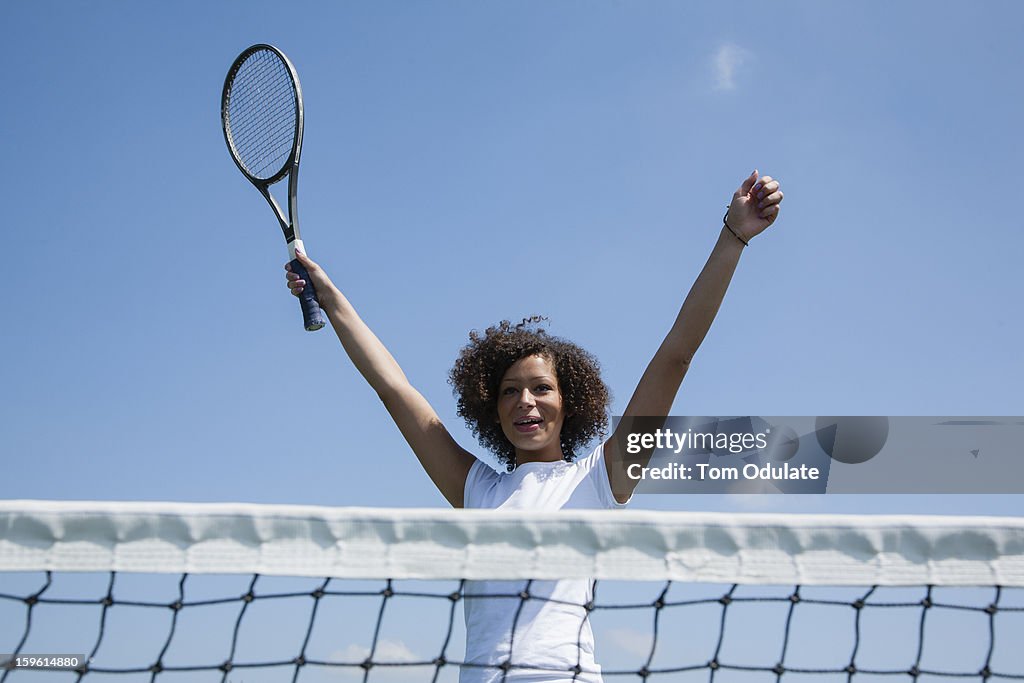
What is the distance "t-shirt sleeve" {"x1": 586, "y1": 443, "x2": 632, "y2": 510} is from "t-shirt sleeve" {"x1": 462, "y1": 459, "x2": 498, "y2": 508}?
38 centimetres

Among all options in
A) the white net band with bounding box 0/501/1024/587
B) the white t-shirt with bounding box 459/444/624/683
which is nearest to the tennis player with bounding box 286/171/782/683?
the white t-shirt with bounding box 459/444/624/683

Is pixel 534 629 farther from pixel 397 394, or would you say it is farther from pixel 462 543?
pixel 397 394

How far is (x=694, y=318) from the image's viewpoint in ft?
11.3

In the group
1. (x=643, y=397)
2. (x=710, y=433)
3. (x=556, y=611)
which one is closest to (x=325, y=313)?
(x=643, y=397)

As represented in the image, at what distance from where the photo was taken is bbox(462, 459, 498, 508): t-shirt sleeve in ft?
11.3

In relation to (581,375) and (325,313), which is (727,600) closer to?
(581,375)

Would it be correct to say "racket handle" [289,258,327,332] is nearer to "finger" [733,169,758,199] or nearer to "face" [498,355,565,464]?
"face" [498,355,565,464]

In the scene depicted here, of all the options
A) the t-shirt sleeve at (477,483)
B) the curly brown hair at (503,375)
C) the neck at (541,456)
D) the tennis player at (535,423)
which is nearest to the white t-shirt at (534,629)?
the tennis player at (535,423)

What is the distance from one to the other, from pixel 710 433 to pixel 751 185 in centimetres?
247

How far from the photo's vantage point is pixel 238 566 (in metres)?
2.52

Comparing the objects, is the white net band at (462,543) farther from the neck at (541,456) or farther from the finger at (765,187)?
the finger at (765,187)

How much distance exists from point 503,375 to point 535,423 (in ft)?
1.46

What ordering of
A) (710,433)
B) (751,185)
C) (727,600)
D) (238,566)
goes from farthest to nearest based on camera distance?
1. (710,433)
2. (751,185)
3. (727,600)
4. (238,566)

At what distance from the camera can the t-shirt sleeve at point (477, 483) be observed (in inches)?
136
